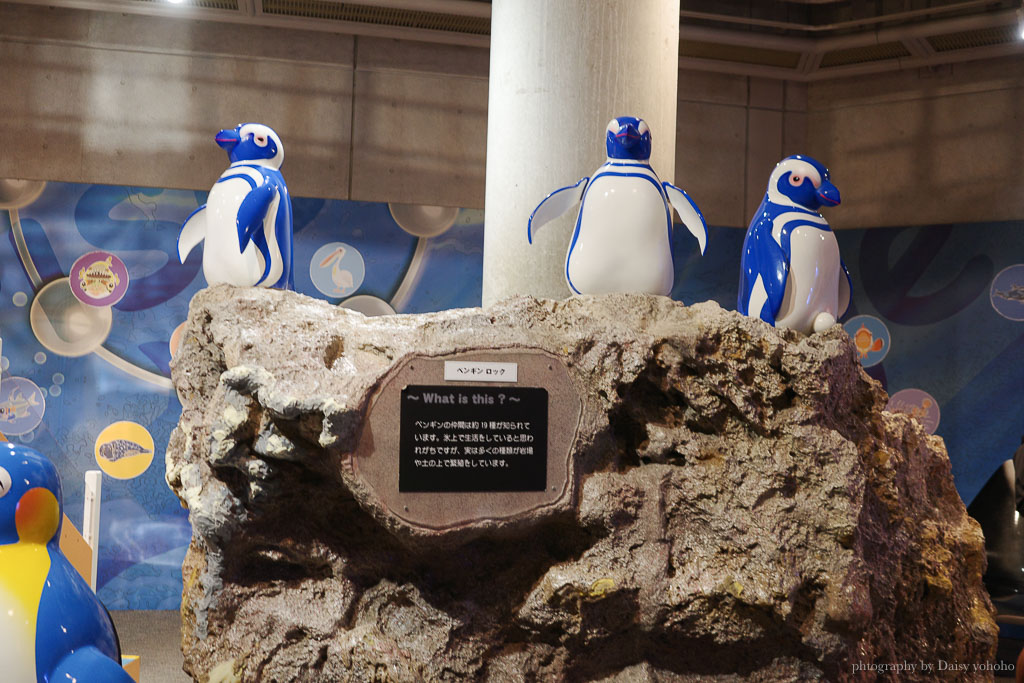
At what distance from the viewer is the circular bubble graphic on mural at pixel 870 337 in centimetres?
529

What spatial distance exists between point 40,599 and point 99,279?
3.04 meters

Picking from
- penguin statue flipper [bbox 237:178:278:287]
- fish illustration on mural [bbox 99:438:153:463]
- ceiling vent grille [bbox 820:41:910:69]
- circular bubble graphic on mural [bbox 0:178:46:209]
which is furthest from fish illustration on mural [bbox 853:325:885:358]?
circular bubble graphic on mural [bbox 0:178:46:209]

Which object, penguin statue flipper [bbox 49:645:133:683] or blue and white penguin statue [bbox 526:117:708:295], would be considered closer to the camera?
penguin statue flipper [bbox 49:645:133:683]

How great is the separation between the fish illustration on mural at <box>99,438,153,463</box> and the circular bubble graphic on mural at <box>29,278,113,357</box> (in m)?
0.49

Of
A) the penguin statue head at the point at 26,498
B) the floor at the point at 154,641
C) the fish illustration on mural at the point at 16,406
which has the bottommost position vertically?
the floor at the point at 154,641

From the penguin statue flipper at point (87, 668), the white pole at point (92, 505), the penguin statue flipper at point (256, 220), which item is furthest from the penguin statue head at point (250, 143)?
the white pole at point (92, 505)

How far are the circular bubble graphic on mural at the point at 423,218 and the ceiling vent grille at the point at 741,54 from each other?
5.87ft

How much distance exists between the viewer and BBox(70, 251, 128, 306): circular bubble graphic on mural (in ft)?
15.0

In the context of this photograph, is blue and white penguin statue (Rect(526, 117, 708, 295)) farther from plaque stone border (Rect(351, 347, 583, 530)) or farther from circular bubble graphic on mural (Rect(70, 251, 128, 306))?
circular bubble graphic on mural (Rect(70, 251, 128, 306))

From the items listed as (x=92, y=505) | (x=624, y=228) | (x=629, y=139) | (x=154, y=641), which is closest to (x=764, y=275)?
(x=624, y=228)

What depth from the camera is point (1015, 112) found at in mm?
5035

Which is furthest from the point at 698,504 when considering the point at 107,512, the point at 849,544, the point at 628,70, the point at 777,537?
the point at 107,512

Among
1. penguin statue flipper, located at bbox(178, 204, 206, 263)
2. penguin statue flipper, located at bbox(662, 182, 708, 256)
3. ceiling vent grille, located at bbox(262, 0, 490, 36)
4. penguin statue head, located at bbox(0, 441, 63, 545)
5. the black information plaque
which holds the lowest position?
penguin statue head, located at bbox(0, 441, 63, 545)

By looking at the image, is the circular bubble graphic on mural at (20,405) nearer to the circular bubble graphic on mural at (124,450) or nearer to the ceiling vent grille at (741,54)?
the circular bubble graphic on mural at (124,450)
